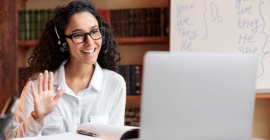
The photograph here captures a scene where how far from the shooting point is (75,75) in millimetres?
1202

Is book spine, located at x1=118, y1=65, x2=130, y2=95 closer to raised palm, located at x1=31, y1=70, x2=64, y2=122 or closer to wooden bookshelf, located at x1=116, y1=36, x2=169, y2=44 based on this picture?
wooden bookshelf, located at x1=116, y1=36, x2=169, y2=44

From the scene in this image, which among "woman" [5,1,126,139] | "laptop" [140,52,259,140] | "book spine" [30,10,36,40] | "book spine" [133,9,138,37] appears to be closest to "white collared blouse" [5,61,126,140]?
"woman" [5,1,126,139]

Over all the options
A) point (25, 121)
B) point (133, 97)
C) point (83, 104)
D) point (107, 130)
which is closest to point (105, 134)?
point (107, 130)

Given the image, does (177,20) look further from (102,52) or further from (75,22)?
(75,22)

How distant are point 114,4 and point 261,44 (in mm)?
1143

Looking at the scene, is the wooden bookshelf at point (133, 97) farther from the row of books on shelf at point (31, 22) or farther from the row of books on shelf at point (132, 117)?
the row of books on shelf at point (31, 22)

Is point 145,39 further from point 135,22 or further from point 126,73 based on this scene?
point 126,73

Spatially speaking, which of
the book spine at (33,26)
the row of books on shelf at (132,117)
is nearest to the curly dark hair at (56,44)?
the book spine at (33,26)

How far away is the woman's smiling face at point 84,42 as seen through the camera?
3.64 ft

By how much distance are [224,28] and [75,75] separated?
0.99 metres

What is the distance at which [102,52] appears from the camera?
1327mm

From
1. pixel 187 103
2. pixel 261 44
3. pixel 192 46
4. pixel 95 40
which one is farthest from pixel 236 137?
pixel 261 44

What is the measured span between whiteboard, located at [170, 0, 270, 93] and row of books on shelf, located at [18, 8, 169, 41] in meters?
0.16

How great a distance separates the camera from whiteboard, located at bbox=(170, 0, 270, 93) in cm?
145
